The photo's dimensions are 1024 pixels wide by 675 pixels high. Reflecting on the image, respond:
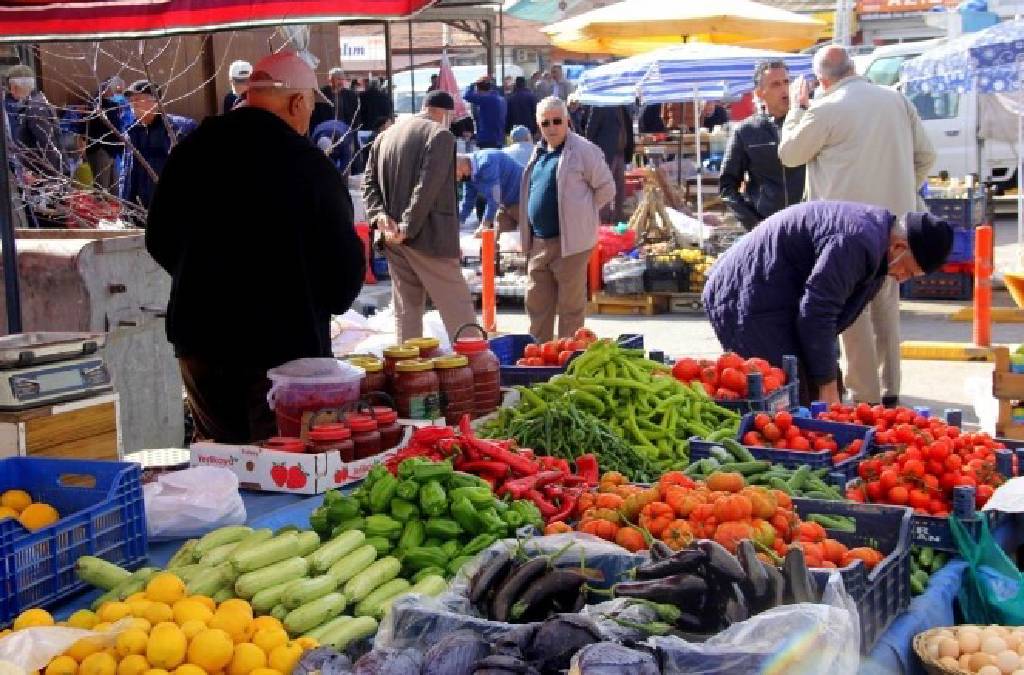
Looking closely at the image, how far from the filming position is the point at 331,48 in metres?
21.4

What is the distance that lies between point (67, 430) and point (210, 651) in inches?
62.6

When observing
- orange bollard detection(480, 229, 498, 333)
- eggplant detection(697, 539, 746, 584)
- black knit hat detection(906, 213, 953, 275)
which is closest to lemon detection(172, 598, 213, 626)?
eggplant detection(697, 539, 746, 584)

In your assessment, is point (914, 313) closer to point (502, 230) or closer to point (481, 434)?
point (502, 230)

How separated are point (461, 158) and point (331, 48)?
8.69 metres

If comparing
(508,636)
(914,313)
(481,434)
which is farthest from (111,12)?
(914,313)

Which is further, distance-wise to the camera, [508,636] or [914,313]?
[914,313]

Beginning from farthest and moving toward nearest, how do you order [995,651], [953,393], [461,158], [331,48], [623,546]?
1. [331,48]
2. [461,158]
3. [953,393]
4. [995,651]
5. [623,546]

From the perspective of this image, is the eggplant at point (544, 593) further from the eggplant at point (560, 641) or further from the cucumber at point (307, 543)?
the cucumber at point (307, 543)

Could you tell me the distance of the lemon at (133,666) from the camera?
2865 millimetres

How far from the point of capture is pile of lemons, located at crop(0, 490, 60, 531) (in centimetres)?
358

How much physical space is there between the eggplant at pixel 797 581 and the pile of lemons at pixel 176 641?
1.12 metres

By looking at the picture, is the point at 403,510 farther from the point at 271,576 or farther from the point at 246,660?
the point at 246,660

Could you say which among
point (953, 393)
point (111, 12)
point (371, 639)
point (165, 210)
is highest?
point (111, 12)

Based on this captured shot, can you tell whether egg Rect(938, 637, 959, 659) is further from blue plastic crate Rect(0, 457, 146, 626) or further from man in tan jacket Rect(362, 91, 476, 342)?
man in tan jacket Rect(362, 91, 476, 342)
